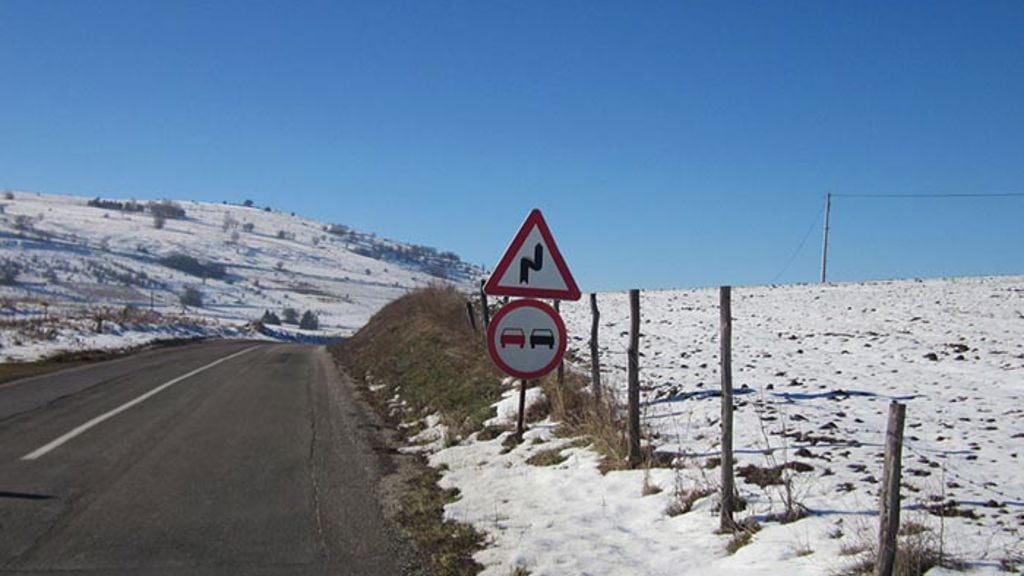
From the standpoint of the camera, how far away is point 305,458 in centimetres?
919

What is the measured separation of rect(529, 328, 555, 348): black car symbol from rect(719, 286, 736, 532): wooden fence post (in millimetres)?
2902

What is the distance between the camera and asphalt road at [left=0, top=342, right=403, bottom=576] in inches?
221

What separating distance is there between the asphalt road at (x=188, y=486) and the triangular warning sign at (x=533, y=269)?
2427 millimetres

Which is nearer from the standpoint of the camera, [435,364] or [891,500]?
[891,500]

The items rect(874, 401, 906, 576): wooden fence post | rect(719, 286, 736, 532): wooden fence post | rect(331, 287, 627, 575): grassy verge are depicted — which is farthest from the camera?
rect(331, 287, 627, 575): grassy verge

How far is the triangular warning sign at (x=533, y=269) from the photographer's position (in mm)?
8703

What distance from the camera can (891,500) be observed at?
419cm

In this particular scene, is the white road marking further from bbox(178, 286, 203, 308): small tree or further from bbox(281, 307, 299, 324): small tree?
bbox(178, 286, 203, 308): small tree

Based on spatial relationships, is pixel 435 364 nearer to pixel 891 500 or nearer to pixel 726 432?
pixel 726 432

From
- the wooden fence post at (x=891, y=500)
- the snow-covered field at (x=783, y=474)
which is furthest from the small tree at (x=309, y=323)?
the wooden fence post at (x=891, y=500)

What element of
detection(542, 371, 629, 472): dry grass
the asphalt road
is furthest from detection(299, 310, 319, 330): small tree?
detection(542, 371, 629, 472): dry grass

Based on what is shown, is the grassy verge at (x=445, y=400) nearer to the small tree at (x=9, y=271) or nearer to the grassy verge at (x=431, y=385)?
the grassy verge at (x=431, y=385)

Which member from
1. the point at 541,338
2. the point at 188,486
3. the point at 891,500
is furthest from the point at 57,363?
the point at 891,500

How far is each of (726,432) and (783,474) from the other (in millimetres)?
974
